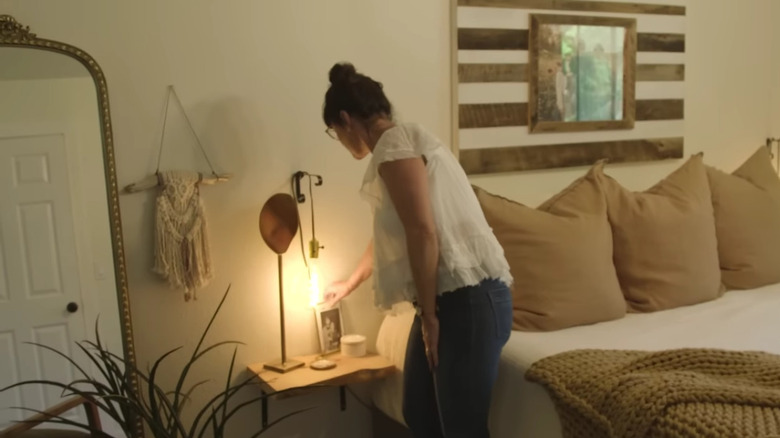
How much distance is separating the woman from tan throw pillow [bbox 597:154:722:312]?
76 centimetres

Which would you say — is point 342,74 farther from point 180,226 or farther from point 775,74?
point 775,74

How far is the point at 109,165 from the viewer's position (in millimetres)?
1897

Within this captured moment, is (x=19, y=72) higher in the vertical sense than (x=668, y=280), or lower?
higher

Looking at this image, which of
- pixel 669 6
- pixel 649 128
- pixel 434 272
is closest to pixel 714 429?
pixel 434 272

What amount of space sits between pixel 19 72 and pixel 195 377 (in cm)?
102

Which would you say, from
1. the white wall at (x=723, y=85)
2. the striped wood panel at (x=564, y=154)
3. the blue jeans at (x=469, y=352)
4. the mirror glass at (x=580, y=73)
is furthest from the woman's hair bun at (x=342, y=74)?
the white wall at (x=723, y=85)

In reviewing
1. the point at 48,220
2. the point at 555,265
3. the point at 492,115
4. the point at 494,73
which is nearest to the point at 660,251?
the point at 555,265

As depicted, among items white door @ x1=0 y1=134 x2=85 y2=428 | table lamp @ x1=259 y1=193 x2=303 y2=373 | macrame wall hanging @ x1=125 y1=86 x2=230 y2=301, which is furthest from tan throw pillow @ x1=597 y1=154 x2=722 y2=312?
white door @ x1=0 y1=134 x2=85 y2=428

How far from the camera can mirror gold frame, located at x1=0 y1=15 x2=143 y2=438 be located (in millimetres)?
1788

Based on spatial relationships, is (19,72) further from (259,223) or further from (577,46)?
(577,46)

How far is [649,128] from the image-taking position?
2.85 metres

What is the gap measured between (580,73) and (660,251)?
779 millimetres

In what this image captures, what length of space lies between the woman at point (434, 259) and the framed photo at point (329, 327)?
19.2 inches

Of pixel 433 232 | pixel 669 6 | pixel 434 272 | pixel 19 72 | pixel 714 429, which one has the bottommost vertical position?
pixel 714 429
